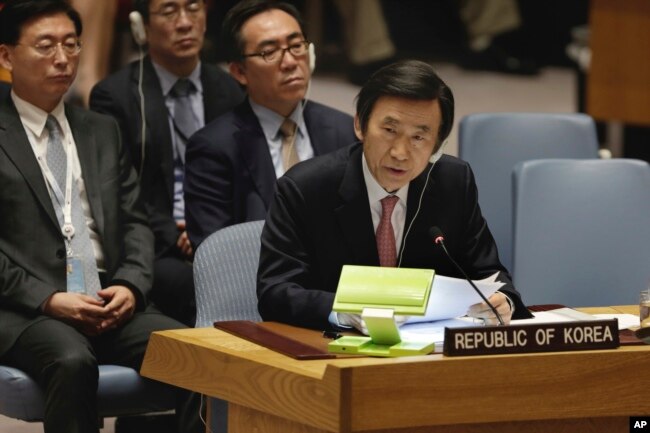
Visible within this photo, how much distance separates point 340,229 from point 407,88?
0.37 meters

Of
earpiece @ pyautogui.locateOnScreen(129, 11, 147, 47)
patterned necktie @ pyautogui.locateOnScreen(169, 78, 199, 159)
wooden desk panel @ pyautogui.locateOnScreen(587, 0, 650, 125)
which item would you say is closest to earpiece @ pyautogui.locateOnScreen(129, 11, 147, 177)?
earpiece @ pyautogui.locateOnScreen(129, 11, 147, 47)

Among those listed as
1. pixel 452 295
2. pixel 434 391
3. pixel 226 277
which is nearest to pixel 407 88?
pixel 452 295

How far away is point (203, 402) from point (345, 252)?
670mm

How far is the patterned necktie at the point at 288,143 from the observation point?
4.22 metres

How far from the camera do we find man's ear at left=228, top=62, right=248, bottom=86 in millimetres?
4293

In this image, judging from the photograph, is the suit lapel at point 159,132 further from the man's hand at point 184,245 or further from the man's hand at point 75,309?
the man's hand at point 75,309

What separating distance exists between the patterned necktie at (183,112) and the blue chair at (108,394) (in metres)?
1.08

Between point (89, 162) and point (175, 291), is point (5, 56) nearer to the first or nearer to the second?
point (89, 162)

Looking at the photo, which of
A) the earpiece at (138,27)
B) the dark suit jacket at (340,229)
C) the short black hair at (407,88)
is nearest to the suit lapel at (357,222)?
the dark suit jacket at (340,229)

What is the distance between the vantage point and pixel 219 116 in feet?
14.3

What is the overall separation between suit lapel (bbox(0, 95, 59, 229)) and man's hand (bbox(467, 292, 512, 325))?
1.32 m

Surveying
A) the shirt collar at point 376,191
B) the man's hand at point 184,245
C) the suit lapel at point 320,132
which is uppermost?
the suit lapel at point 320,132

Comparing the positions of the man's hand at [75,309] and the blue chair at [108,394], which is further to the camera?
the man's hand at [75,309]

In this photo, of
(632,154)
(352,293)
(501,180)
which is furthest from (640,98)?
(352,293)
